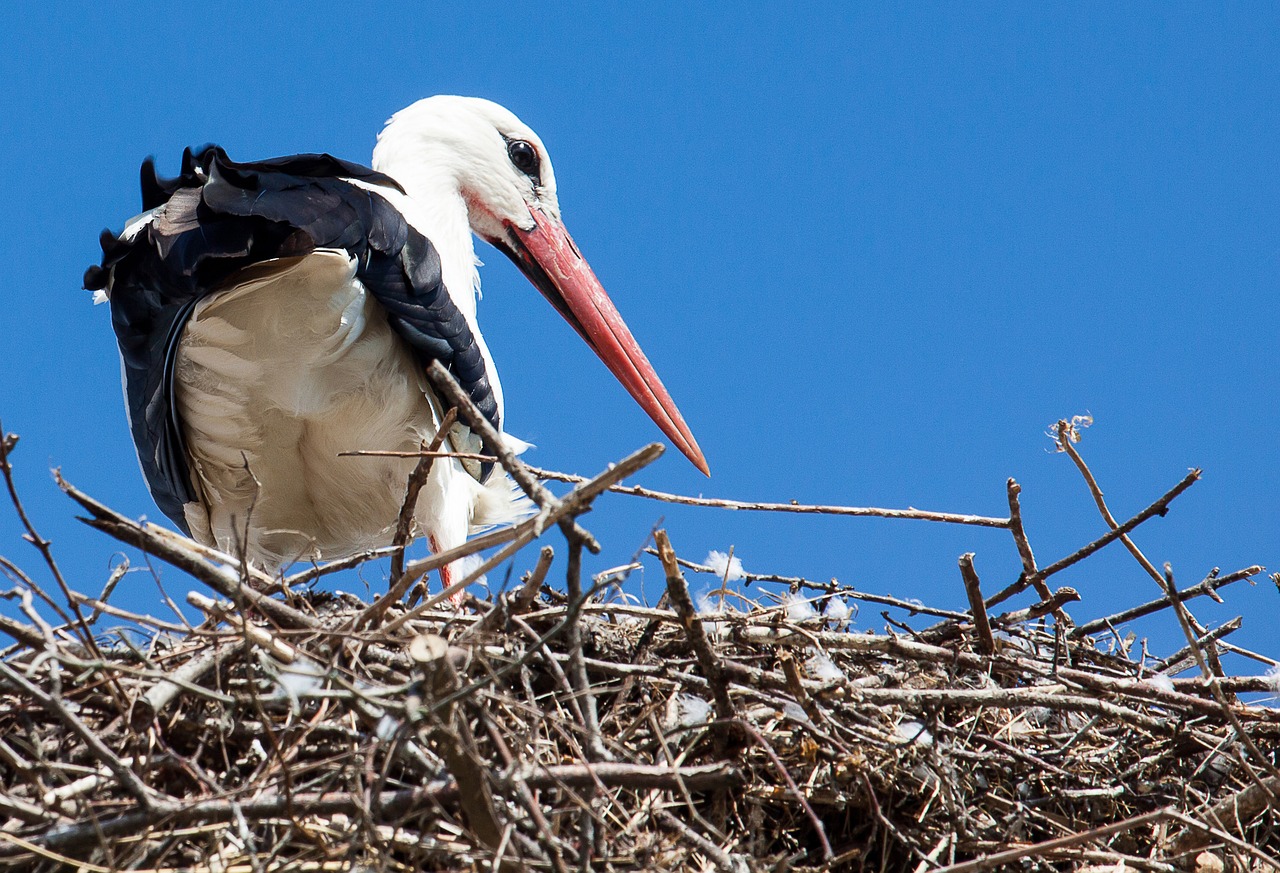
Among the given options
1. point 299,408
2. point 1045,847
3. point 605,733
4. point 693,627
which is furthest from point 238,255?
point 1045,847

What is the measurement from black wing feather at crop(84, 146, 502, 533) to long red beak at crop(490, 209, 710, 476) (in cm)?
48

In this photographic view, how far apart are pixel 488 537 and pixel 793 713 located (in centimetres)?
53

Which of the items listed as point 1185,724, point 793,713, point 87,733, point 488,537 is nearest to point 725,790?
point 793,713

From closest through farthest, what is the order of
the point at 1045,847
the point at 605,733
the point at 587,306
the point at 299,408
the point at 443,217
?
the point at 1045,847
the point at 605,733
the point at 299,408
the point at 443,217
the point at 587,306

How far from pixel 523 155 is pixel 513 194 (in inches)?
4.5

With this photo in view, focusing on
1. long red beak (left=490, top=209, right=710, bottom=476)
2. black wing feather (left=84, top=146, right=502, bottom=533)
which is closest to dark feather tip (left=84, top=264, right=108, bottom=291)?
black wing feather (left=84, top=146, right=502, bottom=533)

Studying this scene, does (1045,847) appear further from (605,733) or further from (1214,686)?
(605,733)

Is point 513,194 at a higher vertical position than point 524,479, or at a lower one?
higher

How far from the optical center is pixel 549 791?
1608 millimetres

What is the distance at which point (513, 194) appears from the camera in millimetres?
3609

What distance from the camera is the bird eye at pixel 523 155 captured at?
3.62 metres

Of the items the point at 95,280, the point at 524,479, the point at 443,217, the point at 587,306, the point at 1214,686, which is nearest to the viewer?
the point at 524,479

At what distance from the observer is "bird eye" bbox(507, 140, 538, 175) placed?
3.62 m

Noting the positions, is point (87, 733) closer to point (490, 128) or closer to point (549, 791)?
point (549, 791)
